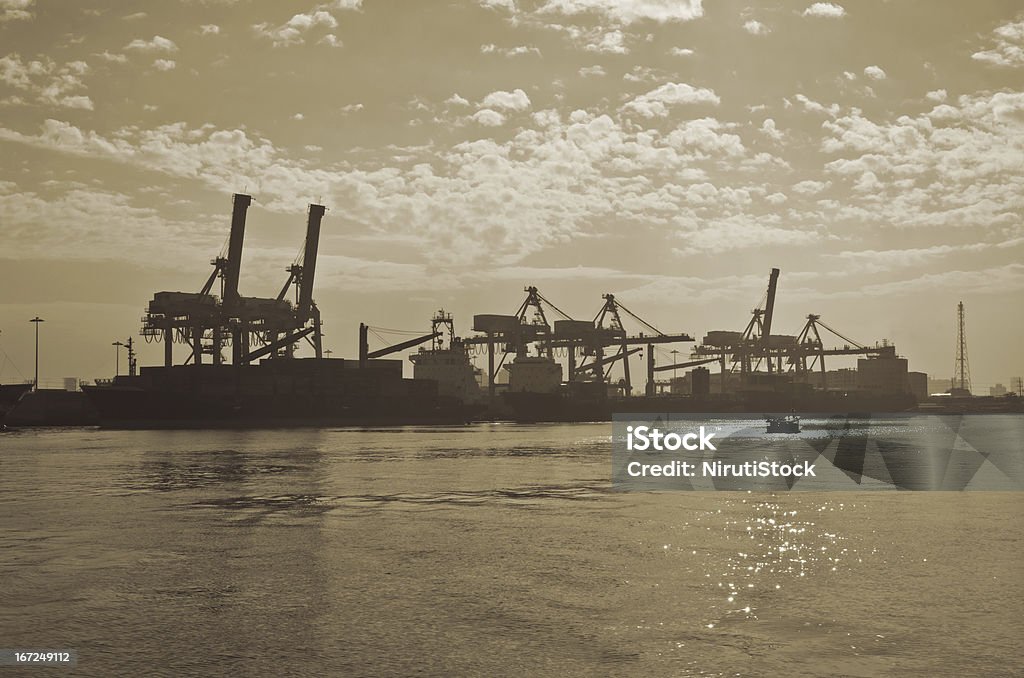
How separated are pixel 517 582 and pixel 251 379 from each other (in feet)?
290

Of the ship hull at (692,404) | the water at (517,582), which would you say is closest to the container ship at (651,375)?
the ship hull at (692,404)

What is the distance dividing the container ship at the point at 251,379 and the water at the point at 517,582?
226ft

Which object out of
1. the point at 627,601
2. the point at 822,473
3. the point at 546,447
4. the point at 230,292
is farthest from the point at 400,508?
the point at 230,292

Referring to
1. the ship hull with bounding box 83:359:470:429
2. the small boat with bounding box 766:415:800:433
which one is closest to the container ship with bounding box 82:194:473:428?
the ship hull with bounding box 83:359:470:429

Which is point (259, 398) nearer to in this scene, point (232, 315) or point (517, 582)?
point (232, 315)

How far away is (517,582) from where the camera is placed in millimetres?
12898

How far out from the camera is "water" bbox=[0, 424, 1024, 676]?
8.98 metres

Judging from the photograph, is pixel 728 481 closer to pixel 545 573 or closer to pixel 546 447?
pixel 545 573

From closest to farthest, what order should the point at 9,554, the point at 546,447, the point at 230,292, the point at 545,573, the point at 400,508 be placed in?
1. the point at 545,573
2. the point at 9,554
3. the point at 400,508
4. the point at 546,447
5. the point at 230,292

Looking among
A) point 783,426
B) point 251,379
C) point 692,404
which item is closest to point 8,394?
point 251,379

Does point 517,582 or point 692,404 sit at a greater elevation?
point 517,582

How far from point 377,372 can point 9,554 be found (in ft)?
315

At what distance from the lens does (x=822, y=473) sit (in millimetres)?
34938

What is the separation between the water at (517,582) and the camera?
353 inches
